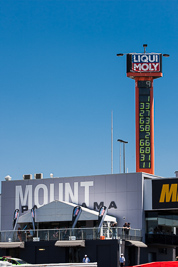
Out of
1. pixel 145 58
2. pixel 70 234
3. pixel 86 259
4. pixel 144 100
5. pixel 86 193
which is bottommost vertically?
pixel 86 259

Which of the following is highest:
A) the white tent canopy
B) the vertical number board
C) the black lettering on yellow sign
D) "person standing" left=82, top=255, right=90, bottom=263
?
the vertical number board

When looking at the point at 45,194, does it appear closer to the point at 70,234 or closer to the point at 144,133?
the point at 70,234

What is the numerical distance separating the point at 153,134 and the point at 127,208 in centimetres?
2731

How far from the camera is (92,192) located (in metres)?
77.9

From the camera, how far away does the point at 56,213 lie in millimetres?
76875

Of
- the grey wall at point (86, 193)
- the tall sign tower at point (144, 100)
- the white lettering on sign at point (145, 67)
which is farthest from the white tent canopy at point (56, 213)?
the white lettering on sign at point (145, 67)

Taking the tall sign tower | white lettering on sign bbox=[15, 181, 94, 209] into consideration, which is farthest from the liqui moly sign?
white lettering on sign bbox=[15, 181, 94, 209]

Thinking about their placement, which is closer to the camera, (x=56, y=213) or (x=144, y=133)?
(x=56, y=213)

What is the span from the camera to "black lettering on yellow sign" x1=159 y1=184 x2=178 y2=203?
74.9 m

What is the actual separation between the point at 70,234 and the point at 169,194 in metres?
11.9

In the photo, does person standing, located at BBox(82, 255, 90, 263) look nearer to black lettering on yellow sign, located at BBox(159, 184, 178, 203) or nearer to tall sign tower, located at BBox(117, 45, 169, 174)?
black lettering on yellow sign, located at BBox(159, 184, 178, 203)

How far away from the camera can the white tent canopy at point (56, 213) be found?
74.9 metres

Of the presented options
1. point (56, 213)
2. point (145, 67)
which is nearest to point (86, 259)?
point (56, 213)

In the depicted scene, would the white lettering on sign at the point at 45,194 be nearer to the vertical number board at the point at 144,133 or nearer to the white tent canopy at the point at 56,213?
the white tent canopy at the point at 56,213
